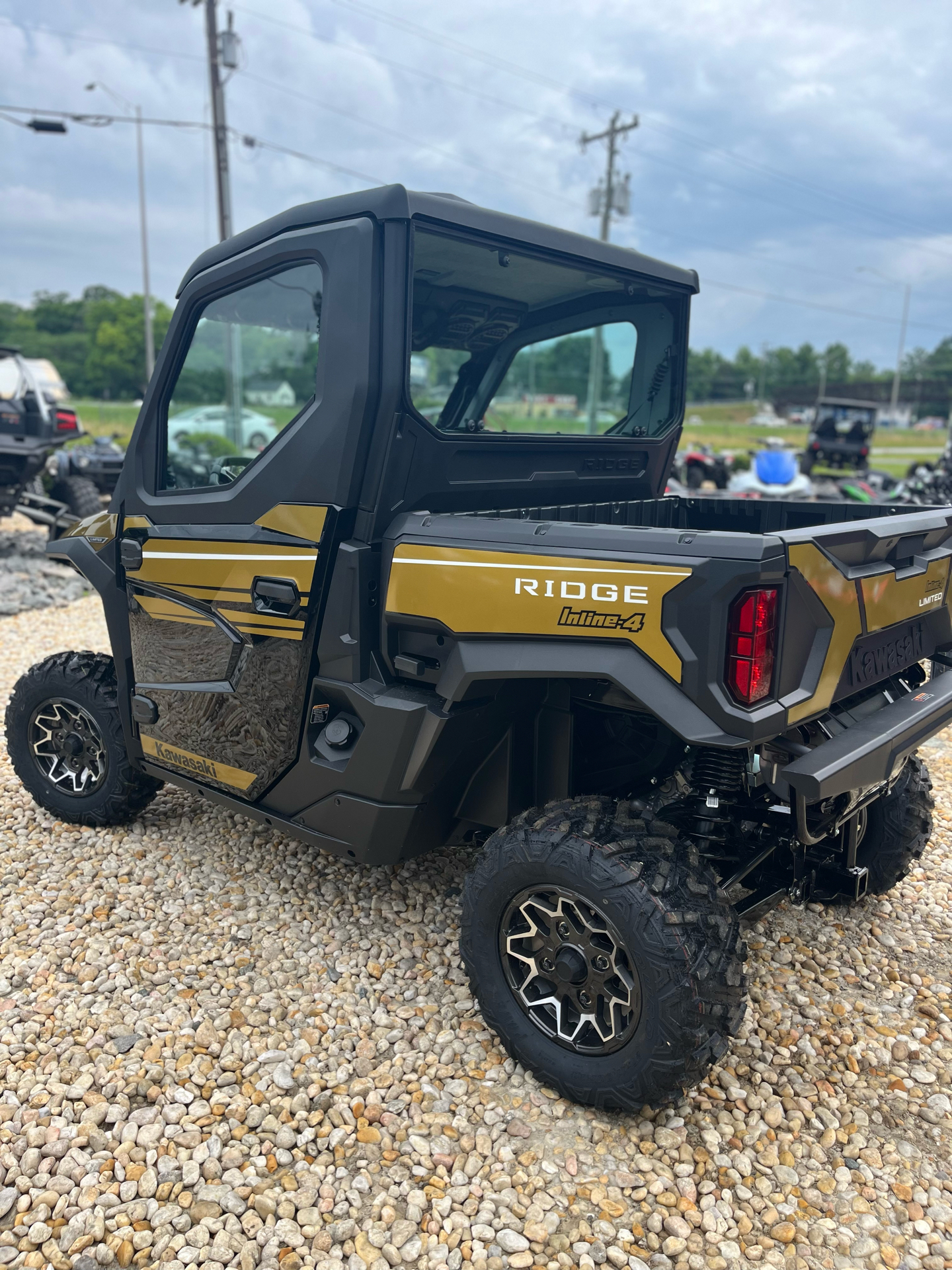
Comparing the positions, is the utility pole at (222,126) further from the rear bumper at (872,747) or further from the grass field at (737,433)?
the rear bumper at (872,747)

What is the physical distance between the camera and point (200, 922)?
10.9 ft

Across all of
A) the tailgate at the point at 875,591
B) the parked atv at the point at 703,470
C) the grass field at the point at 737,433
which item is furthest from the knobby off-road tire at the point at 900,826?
the parked atv at the point at 703,470

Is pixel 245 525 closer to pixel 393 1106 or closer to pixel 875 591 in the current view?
pixel 393 1106

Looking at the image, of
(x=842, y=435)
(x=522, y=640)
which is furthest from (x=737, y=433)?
(x=522, y=640)

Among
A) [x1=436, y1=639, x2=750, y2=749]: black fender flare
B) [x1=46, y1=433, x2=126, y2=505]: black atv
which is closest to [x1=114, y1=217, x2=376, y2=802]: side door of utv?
[x1=436, y1=639, x2=750, y2=749]: black fender flare

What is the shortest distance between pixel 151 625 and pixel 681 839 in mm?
2042

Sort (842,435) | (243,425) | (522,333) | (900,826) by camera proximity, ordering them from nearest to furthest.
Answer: (900,826) → (522,333) → (243,425) → (842,435)

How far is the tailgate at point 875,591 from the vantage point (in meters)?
2.20

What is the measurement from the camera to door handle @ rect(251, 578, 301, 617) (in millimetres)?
2766

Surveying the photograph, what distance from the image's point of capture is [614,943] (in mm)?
2342

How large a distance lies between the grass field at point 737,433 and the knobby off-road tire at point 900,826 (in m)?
15.9

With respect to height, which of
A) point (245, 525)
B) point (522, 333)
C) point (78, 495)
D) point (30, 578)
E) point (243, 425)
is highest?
point (522, 333)

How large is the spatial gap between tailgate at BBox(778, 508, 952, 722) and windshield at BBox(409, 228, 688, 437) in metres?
1.23

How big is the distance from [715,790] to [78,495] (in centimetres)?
1098
